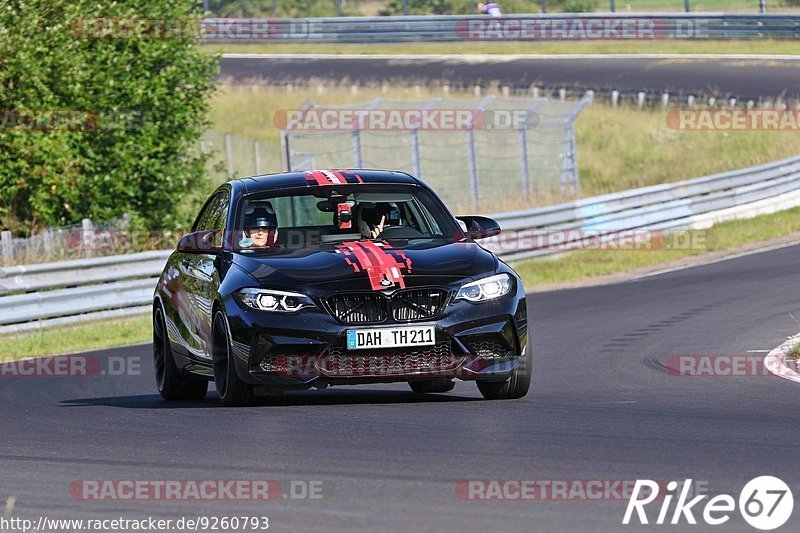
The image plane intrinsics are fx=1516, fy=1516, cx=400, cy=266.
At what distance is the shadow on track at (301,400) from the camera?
9.94 meters

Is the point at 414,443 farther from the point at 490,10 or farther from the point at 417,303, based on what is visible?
the point at 490,10

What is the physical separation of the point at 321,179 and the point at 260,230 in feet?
2.11

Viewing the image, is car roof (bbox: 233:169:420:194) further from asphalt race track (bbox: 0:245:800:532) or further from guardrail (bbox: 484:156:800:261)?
guardrail (bbox: 484:156:800:261)

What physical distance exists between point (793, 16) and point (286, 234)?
129 feet

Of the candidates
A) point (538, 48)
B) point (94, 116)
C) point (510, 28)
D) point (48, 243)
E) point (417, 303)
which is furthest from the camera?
point (510, 28)

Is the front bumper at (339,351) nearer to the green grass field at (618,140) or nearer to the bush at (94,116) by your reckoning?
the bush at (94,116)

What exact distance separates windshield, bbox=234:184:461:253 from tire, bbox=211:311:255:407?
680mm

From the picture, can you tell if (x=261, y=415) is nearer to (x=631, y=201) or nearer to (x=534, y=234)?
(x=534, y=234)

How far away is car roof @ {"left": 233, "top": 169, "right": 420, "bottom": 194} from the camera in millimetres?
10508

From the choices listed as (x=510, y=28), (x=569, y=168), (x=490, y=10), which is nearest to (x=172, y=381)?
(x=569, y=168)

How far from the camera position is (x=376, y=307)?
356 inches

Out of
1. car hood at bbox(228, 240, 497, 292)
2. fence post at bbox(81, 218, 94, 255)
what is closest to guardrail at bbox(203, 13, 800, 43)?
fence post at bbox(81, 218, 94, 255)

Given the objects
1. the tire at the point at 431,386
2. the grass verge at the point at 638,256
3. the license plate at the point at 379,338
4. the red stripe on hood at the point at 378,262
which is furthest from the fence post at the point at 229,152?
the license plate at the point at 379,338

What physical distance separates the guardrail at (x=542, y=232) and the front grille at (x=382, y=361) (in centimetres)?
1012
